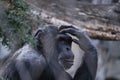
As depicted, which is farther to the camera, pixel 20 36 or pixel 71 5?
pixel 71 5

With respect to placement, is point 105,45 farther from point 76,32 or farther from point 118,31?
point 76,32

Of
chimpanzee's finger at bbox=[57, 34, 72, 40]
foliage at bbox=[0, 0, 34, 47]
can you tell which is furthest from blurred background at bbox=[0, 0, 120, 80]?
chimpanzee's finger at bbox=[57, 34, 72, 40]

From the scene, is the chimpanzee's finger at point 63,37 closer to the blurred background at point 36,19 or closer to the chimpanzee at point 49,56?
the chimpanzee at point 49,56

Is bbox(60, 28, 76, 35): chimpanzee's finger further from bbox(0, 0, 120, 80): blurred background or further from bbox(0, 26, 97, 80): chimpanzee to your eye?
bbox(0, 0, 120, 80): blurred background

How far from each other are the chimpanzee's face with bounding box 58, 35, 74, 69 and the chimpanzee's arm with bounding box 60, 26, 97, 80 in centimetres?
4

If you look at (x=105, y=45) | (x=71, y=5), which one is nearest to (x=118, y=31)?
(x=71, y=5)

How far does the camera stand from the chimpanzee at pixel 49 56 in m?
2.70

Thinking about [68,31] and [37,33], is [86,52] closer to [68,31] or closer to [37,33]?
[68,31]

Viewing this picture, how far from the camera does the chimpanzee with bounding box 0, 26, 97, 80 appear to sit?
8.87 ft

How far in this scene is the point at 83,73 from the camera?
9.62 feet

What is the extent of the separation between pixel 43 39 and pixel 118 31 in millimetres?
1049

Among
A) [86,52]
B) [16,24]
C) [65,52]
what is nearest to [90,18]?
[86,52]

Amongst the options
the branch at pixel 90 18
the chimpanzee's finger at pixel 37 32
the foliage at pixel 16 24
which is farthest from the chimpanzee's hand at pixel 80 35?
the branch at pixel 90 18

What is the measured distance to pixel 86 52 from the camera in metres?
2.86
